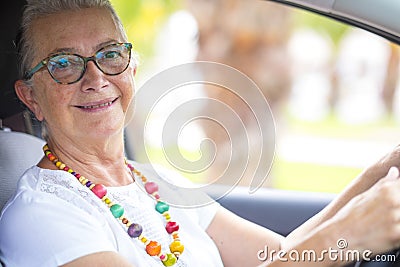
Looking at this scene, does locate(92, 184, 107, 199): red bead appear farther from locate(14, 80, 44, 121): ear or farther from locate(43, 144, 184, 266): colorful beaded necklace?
locate(14, 80, 44, 121): ear

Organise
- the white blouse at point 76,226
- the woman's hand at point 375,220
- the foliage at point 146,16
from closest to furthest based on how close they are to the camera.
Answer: the woman's hand at point 375,220
the white blouse at point 76,226
the foliage at point 146,16

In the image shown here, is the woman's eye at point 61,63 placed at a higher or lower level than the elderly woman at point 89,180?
higher

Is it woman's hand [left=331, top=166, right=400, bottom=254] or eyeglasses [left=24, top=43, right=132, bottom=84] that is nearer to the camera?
woman's hand [left=331, top=166, right=400, bottom=254]

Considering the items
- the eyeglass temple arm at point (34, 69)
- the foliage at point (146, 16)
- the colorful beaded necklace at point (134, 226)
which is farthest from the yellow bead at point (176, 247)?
the foliage at point (146, 16)

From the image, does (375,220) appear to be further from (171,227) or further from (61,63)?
(61,63)

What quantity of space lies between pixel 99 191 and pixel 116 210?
76 millimetres

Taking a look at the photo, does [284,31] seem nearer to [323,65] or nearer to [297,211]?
[297,211]

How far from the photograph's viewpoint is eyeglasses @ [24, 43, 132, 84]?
232cm

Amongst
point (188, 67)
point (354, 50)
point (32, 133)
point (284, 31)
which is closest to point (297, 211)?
point (188, 67)

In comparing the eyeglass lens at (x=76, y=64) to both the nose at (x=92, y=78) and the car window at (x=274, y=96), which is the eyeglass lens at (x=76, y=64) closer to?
the nose at (x=92, y=78)

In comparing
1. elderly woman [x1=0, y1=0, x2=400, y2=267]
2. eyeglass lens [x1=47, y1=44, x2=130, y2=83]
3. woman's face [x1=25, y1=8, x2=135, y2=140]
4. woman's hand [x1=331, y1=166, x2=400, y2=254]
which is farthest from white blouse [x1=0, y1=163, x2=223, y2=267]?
woman's hand [x1=331, y1=166, x2=400, y2=254]

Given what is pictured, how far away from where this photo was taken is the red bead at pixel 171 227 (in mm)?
2465

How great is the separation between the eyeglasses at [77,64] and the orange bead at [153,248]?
49 cm

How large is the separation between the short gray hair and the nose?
18 cm
